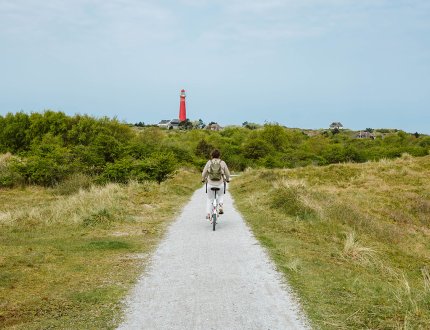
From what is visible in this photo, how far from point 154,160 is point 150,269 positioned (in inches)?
Result: 791

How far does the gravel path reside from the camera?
5.77 m

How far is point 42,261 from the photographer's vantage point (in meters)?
9.02

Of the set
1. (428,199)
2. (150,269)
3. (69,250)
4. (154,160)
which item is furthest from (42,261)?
(428,199)

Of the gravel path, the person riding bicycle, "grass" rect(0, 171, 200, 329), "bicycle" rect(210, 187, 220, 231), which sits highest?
the person riding bicycle

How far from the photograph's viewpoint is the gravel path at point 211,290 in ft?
18.9

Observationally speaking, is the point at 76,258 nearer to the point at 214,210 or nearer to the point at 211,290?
the point at 211,290

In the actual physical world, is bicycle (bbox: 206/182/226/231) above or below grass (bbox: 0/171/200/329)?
above

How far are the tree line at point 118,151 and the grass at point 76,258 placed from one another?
9875 mm

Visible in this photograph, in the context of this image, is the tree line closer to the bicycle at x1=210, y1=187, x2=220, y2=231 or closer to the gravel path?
the bicycle at x1=210, y1=187, x2=220, y2=231

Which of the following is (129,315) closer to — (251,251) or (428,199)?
(251,251)

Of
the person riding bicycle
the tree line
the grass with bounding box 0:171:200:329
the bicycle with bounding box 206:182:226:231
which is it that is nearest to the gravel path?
the grass with bounding box 0:171:200:329

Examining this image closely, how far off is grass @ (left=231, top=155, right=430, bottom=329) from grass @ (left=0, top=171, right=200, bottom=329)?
293 centimetres

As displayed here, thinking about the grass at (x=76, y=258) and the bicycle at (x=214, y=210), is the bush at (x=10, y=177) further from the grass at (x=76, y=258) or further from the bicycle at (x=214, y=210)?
the bicycle at (x=214, y=210)

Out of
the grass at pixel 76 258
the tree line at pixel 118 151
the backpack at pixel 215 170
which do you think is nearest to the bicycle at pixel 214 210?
the backpack at pixel 215 170
